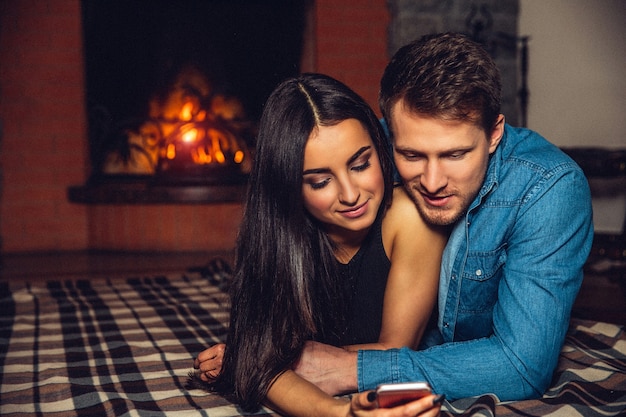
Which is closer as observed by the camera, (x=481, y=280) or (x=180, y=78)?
(x=481, y=280)

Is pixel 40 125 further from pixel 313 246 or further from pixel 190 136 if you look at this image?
pixel 313 246

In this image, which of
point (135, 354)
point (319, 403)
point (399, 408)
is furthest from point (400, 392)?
point (135, 354)

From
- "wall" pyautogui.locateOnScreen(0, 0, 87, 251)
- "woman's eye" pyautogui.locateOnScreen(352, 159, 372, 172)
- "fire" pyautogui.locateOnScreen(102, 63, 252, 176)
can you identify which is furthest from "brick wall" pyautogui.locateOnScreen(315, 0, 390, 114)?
"woman's eye" pyautogui.locateOnScreen(352, 159, 372, 172)

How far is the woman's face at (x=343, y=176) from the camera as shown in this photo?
1.50 meters

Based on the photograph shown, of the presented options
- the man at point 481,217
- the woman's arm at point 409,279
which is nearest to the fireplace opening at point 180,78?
the woman's arm at point 409,279

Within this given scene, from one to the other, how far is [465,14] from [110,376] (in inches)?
111

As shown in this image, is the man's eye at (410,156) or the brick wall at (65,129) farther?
the brick wall at (65,129)

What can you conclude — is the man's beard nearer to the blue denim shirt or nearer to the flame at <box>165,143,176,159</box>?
the blue denim shirt

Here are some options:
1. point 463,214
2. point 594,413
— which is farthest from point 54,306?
point 594,413

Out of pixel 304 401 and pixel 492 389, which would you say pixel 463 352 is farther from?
pixel 304 401

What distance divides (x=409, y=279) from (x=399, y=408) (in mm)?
479

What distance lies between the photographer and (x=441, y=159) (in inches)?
57.6

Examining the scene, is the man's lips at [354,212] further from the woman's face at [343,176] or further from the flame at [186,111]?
the flame at [186,111]

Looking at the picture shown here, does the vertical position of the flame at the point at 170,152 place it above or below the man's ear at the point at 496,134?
below
